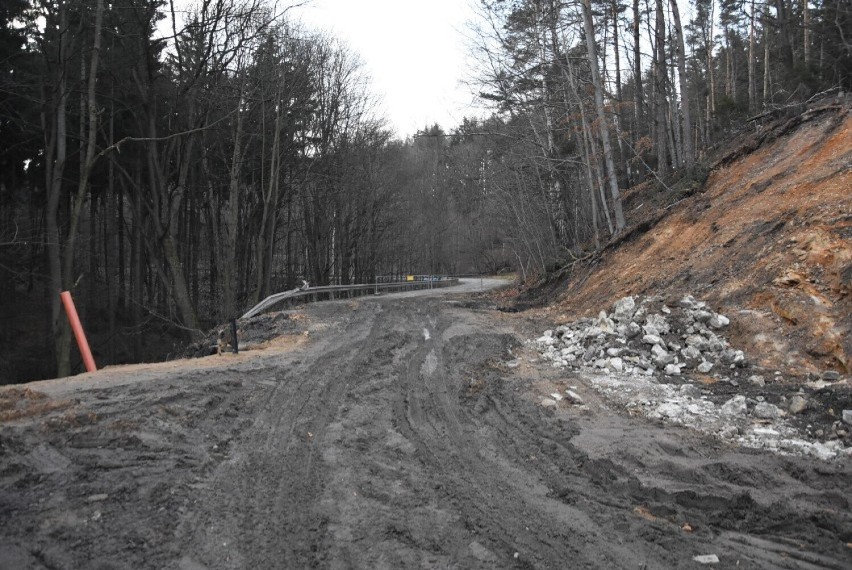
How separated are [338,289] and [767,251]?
18311mm

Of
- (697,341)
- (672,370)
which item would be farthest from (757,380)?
(697,341)

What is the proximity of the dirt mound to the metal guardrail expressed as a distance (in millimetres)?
9082

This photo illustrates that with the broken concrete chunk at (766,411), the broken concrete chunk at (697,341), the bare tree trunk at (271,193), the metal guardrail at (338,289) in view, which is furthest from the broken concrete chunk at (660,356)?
the bare tree trunk at (271,193)

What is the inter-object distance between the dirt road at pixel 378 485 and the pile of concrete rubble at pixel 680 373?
40 centimetres

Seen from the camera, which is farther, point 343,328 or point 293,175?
point 293,175

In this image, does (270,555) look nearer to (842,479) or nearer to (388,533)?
(388,533)

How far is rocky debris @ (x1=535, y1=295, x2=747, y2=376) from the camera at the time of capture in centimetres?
799

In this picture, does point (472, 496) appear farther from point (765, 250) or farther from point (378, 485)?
point (765, 250)

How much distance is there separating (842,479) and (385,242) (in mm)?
38227

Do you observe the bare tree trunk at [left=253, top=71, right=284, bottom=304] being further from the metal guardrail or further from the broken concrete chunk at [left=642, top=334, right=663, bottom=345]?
the broken concrete chunk at [left=642, top=334, right=663, bottom=345]

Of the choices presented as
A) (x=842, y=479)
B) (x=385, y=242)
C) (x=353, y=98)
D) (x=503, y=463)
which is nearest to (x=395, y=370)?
(x=503, y=463)

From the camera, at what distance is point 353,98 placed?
99.2ft

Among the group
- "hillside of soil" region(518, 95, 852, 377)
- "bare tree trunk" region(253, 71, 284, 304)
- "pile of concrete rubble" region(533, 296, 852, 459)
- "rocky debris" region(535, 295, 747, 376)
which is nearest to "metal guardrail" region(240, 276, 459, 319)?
"bare tree trunk" region(253, 71, 284, 304)

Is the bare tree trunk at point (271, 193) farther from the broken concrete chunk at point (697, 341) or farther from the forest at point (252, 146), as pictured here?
the broken concrete chunk at point (697, 341)
